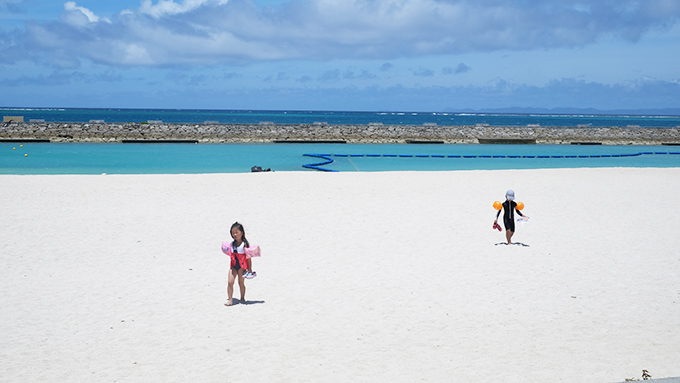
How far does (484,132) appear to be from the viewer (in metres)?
61.2

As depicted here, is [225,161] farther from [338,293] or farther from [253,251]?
[253,251]

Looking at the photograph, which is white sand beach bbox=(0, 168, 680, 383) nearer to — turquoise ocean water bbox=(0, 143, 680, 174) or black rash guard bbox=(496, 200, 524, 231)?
black rash guard bbox=(496, 200, 524, 231)

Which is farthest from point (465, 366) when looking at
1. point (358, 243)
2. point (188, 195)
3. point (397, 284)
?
point (188, 195)

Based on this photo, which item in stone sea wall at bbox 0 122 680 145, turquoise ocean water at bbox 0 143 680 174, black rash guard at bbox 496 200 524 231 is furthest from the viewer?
stone sea wall at bbox 0 122 680 145

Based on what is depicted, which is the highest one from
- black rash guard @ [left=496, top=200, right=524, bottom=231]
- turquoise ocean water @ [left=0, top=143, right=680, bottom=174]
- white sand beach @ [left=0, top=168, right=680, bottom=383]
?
black rash guard @ [left=496, top=200, right=524, bottom=231]

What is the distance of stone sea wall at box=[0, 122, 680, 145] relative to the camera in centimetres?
5012

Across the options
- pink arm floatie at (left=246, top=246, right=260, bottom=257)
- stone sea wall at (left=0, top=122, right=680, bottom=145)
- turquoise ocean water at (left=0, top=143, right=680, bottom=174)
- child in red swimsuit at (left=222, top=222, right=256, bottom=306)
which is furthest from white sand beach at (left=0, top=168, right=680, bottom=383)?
stone sea wall at (left=0, top=122, right=680, bottom=145)

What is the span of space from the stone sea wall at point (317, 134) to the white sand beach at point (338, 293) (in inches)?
1457

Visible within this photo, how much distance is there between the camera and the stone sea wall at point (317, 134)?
5012 centimetres

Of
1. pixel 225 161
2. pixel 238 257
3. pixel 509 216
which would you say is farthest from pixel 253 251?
pixel 225 161

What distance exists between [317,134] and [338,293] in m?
48.6

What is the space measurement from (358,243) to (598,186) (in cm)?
1163

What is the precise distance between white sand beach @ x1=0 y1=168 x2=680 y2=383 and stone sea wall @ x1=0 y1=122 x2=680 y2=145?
3702 cm

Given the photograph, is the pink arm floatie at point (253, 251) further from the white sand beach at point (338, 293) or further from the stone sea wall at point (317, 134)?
the stone sea wall at point (317, 134)
